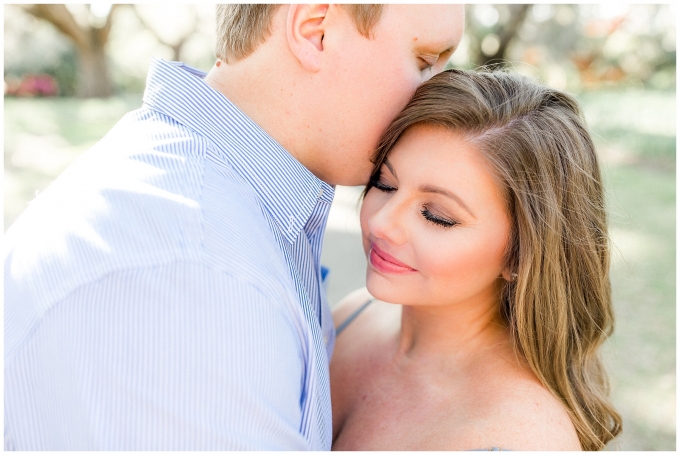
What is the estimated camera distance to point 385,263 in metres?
2.07

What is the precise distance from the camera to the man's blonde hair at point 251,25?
175 cm

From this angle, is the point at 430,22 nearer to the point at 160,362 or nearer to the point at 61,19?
the point at 160,362

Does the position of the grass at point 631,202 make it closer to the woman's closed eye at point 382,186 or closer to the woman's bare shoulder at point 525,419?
the woman's bare shoulder at point 525,419

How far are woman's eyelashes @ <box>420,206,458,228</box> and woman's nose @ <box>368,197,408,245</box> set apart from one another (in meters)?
0.07

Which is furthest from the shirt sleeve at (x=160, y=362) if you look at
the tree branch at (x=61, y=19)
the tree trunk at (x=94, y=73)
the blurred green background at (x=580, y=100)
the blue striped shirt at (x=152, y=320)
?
the tree trunk at (x=94, y=73)

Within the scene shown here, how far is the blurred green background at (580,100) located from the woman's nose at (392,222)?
0.82 meters

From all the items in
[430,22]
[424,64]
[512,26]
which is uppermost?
[430,22]

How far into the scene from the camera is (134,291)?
119 cm

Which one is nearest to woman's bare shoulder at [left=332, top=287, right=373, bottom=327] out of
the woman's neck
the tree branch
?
the woman's neck

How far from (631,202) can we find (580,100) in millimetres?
5754

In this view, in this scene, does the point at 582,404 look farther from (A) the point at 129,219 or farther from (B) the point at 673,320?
(B) the point at 673,320

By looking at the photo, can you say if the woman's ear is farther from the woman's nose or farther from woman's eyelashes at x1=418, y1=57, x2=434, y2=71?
woman's eyelashes at x1=418, y1=57, x2=434, y2=71

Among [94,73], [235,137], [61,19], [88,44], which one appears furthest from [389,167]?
[94,73]

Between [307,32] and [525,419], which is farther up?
[307,32]
